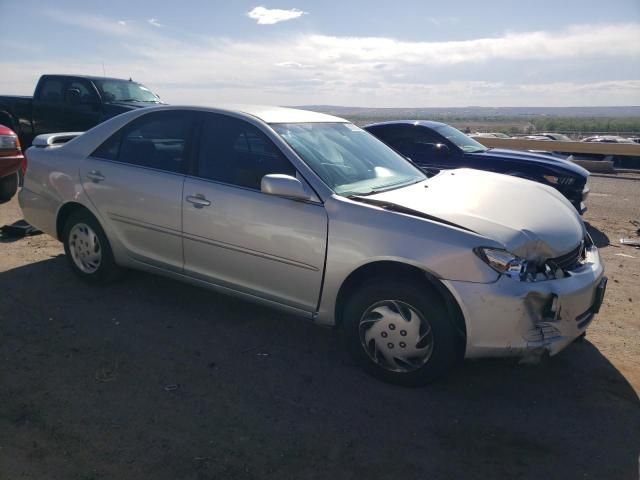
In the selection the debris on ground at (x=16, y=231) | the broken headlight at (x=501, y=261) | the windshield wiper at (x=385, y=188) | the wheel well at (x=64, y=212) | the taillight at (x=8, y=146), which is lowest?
the debris on ground at (x=16, y=231)

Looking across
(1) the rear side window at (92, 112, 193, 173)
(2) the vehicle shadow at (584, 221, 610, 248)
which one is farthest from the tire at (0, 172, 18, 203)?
(2) the vehicle shadow at (584, 221, 610, 248)

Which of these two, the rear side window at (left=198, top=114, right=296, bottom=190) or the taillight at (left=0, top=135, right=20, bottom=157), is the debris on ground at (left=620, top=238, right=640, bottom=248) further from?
the taillight at (left=0, top=135, right=20, bottom=157)

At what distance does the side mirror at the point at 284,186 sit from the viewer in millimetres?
3402

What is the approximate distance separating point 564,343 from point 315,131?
231cm

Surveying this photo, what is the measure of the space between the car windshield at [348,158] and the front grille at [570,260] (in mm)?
1209

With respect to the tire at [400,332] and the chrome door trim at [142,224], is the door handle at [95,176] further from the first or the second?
the tire at [400,332]

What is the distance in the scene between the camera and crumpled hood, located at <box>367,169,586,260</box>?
124 inches

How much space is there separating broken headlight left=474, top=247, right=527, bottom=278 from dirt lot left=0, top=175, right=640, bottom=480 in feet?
A: 1.83

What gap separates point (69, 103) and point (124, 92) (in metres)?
1.09

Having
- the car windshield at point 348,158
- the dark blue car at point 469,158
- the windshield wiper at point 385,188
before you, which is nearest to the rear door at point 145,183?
the car windshield at point 348,158

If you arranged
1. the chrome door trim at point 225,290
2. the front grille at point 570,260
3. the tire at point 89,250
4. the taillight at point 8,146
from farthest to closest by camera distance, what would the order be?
the taillight at point 8,146, the tire at point 89,250, the chrome door trim at point 225,290, the front grille at point 570,260

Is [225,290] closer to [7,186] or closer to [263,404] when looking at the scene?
[263,404]

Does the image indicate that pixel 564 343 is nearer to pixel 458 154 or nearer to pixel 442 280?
pixel 442 280

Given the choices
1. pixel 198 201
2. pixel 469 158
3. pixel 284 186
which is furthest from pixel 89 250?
pixel 469 158
